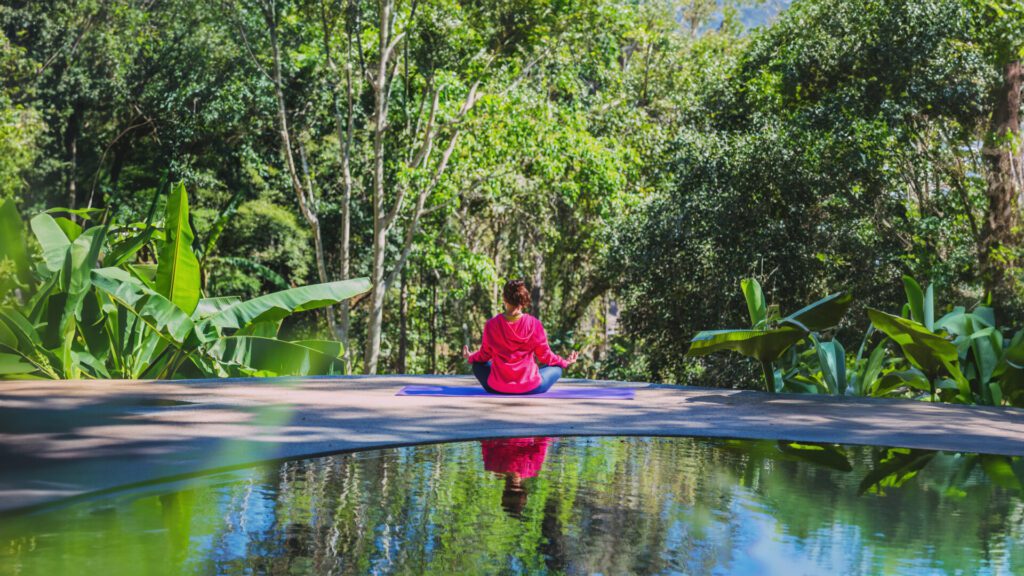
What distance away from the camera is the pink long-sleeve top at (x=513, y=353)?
7.98m

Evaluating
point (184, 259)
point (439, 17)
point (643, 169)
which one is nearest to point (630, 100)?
point (643, 169)

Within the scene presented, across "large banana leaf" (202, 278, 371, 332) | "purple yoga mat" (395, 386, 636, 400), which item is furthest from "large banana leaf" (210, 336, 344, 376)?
"purple yoga mat" (395, 386, 636, 400)

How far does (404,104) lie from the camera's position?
856 inches

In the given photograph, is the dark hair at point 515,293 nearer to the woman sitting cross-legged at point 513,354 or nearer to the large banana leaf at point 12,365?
the woman sitting cross-legged at point 513,354

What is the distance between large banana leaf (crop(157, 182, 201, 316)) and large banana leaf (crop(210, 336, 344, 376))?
24.1 inches

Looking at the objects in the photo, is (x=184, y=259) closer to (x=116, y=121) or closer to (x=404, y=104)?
(x=404, y=104)

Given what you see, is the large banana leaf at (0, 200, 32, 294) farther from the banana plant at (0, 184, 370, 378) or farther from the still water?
the still water

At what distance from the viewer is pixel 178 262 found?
8859mm

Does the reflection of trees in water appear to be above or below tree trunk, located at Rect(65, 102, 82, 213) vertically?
below

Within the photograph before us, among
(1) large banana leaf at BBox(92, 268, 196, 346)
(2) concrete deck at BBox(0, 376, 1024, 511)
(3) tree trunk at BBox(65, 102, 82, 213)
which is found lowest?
(2) concrete deck at BBox(0, 376, 1024, 511)

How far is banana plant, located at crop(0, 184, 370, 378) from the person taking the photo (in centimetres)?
827

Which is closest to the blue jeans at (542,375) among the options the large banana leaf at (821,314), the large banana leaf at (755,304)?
the large banana leaf at (755,304)

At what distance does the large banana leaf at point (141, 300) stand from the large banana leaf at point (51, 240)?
53cm

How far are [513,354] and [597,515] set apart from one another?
4433 millimetres
